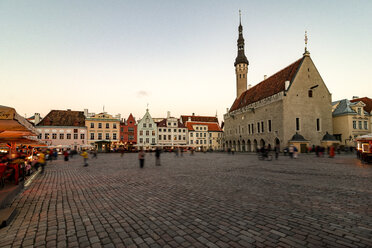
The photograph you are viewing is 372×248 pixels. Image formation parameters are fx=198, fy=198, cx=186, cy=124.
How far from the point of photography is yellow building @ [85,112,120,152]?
5394 centimetres

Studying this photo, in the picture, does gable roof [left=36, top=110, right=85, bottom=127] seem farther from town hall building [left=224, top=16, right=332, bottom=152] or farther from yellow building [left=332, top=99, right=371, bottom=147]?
yellow building [left=332, top=99, right=371, bottom=147]

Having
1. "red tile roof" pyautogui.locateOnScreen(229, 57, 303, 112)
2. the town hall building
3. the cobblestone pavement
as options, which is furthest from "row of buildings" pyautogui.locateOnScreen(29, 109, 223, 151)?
the cobblestone pavement

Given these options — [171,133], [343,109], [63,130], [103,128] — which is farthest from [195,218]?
[171,133]

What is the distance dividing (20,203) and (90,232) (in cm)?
378

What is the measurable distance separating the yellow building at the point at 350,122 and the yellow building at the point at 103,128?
54863mm

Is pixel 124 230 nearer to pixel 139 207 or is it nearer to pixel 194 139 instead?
pixel 139 207

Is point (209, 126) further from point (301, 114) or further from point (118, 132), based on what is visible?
point (301, 114)

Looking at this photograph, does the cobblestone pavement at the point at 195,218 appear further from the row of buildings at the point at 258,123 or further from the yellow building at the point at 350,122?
the yellow building at the point at 350,122

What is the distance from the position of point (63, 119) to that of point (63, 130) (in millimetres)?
3313

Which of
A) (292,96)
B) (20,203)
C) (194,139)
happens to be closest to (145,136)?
(194,139)

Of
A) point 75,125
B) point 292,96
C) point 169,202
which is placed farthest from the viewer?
point 75,125

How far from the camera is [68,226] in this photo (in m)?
4.21

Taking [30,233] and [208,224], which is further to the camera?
[208,224]

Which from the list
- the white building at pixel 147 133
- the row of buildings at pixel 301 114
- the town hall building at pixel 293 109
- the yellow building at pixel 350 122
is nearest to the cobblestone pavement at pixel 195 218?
the row of buildings at pixel 301 114
